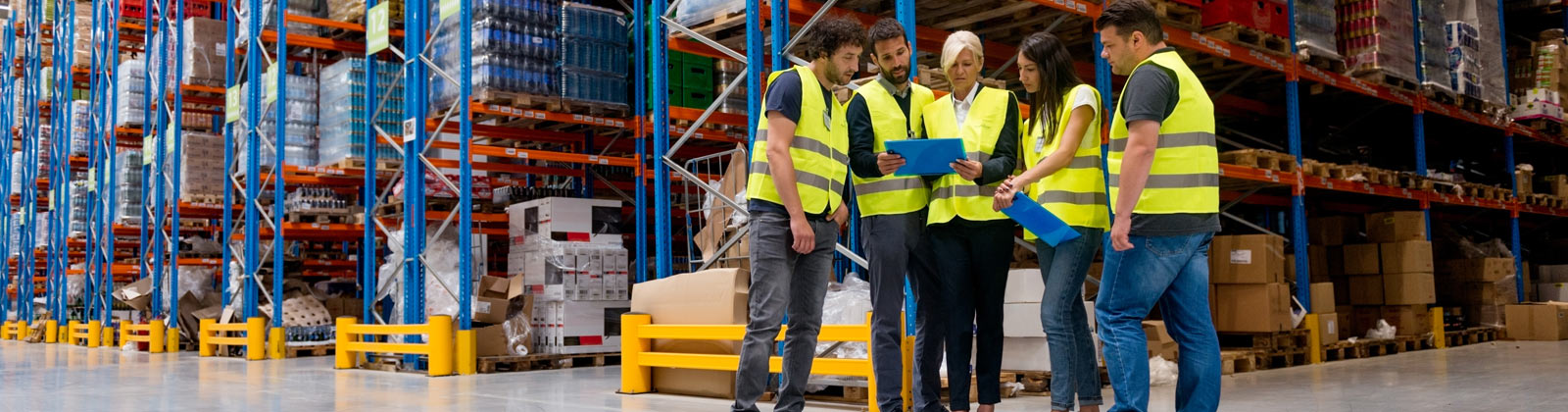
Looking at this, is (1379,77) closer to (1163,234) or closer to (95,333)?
(1163,234)

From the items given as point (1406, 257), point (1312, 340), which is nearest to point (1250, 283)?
point (1312, 340)

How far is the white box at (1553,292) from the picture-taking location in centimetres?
1317

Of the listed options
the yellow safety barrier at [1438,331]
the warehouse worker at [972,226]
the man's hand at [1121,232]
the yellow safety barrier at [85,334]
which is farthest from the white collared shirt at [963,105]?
the yellow safety barrier at [85,334]

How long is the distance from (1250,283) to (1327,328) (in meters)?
1.38

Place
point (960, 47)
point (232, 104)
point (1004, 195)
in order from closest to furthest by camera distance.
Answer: point (1004, 195) < point (960, 47) < point (232, 104)

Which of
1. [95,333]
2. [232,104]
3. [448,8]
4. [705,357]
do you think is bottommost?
[95,333]

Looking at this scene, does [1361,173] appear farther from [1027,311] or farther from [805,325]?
[805,325]

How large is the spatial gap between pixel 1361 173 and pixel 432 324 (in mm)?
7601

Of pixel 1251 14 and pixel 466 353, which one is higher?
pixel 1251 14

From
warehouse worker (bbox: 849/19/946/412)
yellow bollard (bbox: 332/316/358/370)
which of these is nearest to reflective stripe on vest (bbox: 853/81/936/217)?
warehouse worker (bbox: 849/19/946/412)

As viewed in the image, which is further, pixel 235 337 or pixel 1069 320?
pixel 235 337

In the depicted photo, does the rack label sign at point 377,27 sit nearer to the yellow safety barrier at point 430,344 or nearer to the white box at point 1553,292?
the yellow safety barrier at point 430,344

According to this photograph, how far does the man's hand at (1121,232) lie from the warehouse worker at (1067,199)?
0.42 meters

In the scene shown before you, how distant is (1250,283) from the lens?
328 inches
